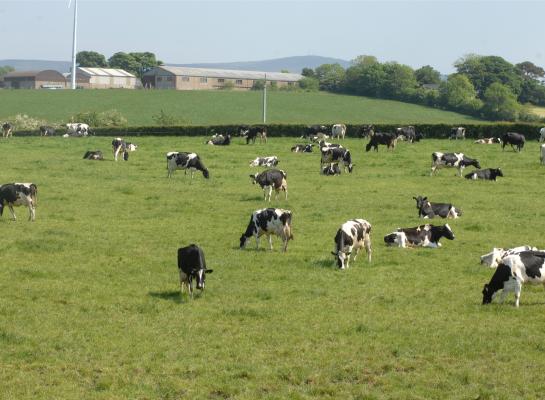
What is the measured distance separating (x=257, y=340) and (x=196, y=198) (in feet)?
63.5

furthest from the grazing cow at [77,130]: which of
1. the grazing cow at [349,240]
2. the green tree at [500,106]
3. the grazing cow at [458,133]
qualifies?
the green tree at [500,106]

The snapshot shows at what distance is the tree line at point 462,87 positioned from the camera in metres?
117

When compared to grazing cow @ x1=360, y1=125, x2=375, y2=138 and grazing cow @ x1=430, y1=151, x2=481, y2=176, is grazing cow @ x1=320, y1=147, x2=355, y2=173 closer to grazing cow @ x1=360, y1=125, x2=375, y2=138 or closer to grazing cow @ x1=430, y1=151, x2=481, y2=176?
grazing cow @ x1=430, y1=151, x2=481, y2=176

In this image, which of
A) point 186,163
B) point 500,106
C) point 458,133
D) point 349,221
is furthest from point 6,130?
point 500,106

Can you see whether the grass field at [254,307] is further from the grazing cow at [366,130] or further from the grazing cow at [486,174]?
the grazing cow at [366,130]

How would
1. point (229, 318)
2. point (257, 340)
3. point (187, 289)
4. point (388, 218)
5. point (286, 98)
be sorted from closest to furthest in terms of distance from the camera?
point (257, 340) → point (229, 318) → point (187, 289) → point (388, 218) → point (286, 98)

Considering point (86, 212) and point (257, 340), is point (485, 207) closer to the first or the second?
point (86, 212)

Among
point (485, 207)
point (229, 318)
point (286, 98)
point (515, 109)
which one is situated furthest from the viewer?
point (286, 98)

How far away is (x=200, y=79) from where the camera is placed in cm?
18925

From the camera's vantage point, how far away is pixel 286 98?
412ft

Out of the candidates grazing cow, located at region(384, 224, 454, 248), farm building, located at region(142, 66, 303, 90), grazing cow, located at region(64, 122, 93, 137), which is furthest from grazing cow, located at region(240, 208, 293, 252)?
farm building, located at region(142, 66, 303, 90)

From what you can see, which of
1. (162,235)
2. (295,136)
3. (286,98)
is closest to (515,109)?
(286,98)

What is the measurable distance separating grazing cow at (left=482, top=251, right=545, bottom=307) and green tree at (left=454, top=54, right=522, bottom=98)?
411 ft

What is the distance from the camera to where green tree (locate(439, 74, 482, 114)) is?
117562 mm
